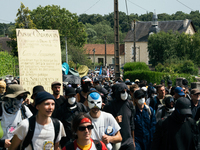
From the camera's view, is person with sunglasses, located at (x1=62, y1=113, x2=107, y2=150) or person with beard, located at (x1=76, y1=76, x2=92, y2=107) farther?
person with beard, located at (x1=76, y1=76, x2=92, y2=107)

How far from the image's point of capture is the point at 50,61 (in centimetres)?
824

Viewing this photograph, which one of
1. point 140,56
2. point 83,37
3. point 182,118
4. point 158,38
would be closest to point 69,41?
point 83,37

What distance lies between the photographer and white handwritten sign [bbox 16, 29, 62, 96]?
796cm

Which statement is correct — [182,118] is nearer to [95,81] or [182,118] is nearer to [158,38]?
[95,81]

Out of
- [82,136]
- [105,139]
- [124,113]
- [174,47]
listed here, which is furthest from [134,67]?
[82,136]

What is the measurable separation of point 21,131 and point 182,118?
202 cm

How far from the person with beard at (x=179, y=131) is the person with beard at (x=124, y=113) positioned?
1124 mm

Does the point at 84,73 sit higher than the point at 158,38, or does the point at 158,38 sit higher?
the point at 158,38

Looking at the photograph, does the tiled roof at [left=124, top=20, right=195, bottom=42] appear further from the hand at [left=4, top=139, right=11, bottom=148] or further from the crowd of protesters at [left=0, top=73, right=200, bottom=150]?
the hand at [left=4, top=139, right=11, bottom=148]

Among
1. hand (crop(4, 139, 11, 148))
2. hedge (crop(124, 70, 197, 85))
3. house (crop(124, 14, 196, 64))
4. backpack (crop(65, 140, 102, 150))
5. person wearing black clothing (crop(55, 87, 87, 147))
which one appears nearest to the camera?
backpack (crop(65, 140, 102, 150))

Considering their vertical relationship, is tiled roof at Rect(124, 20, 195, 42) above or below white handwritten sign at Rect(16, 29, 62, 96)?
above

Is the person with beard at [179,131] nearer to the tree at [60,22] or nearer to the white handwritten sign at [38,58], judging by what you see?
the white handwritten sign at [38,58]

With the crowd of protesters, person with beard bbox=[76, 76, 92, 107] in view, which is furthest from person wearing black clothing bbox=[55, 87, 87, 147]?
person with beard bbox=[76, 76, 92, 107]

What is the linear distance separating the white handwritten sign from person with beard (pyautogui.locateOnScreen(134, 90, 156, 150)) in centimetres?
300
